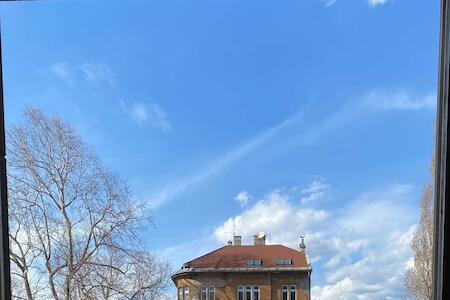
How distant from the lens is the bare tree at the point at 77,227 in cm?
324

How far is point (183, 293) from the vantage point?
3232mm

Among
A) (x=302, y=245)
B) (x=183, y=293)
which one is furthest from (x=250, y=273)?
(x=183, y=293)

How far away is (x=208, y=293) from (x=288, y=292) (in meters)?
0.46

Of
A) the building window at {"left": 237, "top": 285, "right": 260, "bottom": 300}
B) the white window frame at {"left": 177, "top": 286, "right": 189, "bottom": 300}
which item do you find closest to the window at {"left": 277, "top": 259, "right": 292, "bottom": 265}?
the building window at {"left": 237, "top": 285, "right": 260, "bottom": 300}

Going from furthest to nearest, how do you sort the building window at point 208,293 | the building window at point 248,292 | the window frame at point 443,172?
the building window at point 248,292 < the building window at point 208,293 < the window frame at point 443,172

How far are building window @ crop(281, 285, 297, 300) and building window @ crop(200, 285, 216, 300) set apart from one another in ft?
1.27

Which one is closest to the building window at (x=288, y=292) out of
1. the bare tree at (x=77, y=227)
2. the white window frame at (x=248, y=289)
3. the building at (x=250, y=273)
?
the building at (x=250, y=273)

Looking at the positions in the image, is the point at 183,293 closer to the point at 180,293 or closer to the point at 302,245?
the point at 180,293

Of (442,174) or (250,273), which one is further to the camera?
(250,273)

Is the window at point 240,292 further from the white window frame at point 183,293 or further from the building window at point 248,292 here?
the white window frame at point 183,293

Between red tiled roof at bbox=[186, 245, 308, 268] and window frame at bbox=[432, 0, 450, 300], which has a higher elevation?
window frame at bbox=[432, 0, 450, 300]

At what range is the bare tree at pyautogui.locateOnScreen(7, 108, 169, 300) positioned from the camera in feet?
10.6

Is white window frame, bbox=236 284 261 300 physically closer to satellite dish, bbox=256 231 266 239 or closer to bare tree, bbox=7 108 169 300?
satellite dish, bbox=256 231 266 239

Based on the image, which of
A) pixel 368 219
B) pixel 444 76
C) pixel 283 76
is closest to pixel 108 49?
pixel 283 76
